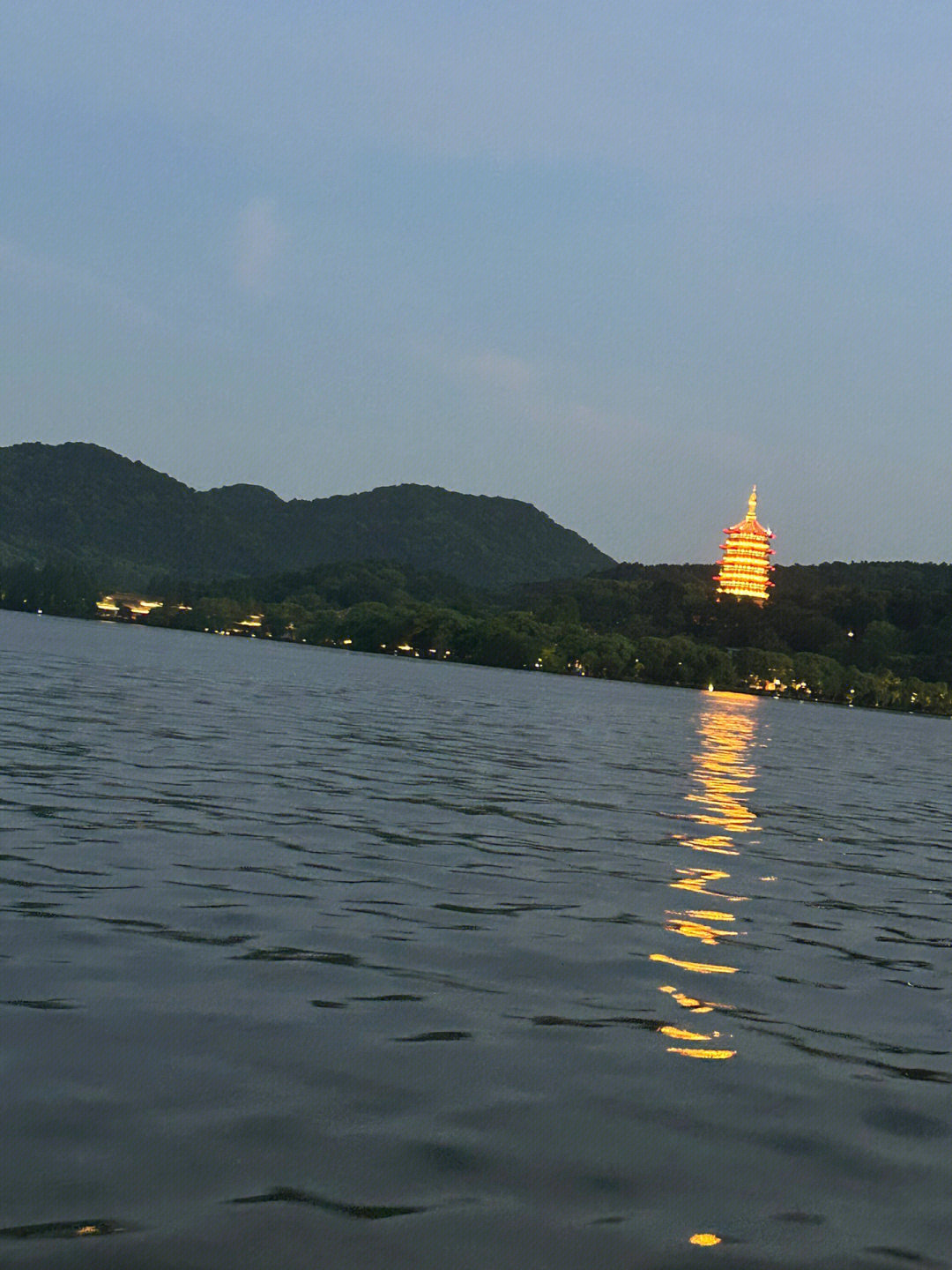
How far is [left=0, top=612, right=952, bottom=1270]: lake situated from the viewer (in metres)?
8.05

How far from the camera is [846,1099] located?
10906 millimetres

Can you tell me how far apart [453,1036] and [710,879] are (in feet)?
34.9

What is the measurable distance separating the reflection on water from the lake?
9 cm

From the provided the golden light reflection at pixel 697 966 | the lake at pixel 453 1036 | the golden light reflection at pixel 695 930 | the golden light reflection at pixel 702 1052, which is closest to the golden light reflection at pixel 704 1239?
the lake at pixel 453 1036

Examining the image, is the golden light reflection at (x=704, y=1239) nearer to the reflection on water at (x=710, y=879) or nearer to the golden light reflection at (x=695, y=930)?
the reflection on water at (x=710, y=879)

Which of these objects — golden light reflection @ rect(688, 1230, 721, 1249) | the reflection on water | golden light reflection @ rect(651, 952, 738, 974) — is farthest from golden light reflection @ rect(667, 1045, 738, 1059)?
golden light reflection @ rect(688, 1230, 721, 1249)

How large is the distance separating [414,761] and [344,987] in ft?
87.8

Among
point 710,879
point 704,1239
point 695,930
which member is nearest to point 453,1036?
point 704,1239

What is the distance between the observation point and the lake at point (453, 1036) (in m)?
8.05

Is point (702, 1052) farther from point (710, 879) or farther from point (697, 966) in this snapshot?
point (710, 879)

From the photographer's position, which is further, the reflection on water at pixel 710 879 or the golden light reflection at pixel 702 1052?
the reflection on water at pixel 710 879

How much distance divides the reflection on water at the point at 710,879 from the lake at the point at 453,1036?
88 millimetres

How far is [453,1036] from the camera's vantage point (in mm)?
11750

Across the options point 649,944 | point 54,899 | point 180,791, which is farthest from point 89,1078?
point 180,791
